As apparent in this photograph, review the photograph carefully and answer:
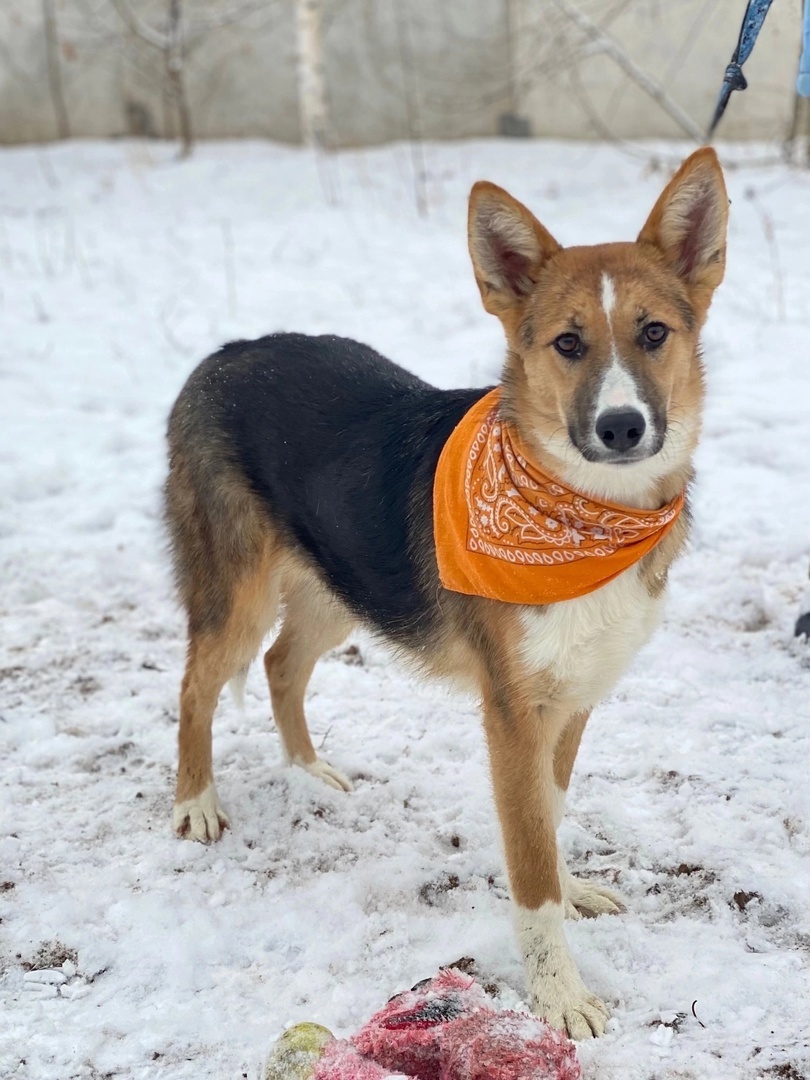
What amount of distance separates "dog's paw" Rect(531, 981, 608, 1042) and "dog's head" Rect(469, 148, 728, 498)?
135cm

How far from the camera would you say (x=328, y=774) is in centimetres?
388

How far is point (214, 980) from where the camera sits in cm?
292

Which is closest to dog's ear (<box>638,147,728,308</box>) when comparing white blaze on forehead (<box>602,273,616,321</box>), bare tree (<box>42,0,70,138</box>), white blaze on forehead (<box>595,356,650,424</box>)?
white blaze on forehead (<box>602,273,616,321</box>)

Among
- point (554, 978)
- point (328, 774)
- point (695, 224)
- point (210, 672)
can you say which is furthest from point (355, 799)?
point (695, 224)

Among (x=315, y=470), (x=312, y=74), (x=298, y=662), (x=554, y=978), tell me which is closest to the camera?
(x=554, y=978)

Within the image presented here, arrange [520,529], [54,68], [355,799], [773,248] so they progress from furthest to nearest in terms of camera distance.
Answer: [54,68] → [773,248] → [355,799] → [520,529]

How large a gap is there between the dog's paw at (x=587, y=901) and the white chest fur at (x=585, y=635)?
2.14 feet

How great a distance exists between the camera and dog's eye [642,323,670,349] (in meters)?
2.85

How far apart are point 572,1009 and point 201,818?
1470 mm

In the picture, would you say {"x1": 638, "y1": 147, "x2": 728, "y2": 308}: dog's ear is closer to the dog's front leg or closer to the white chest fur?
the white chest fur

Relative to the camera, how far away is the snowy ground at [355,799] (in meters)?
2.78

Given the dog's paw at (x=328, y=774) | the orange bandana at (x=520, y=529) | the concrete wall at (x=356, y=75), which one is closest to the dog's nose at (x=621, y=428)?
the orange bandana at (x=520, y=529)

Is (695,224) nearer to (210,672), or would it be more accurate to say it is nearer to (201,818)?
(210,672)

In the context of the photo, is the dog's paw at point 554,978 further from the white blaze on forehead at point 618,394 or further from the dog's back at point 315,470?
the white blaze on forehead at point 618,394
